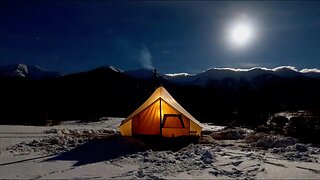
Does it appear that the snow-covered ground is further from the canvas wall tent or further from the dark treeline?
the dark treeline

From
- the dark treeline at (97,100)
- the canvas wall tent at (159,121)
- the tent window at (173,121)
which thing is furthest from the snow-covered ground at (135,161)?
the dark treeline at (97,100)

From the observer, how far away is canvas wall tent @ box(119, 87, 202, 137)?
51.2 ft

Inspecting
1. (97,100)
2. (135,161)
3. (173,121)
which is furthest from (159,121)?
(97,100)

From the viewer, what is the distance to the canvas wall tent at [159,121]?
15617 mm

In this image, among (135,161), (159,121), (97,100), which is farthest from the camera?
(97,100)

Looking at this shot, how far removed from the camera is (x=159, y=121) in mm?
15695

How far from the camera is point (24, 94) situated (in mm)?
57031

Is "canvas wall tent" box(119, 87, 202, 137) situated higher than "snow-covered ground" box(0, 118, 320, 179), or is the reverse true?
"canvas wall tent" box(119, 87, 202, 137)

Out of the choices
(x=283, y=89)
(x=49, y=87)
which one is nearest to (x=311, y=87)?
(x=283, y=89)

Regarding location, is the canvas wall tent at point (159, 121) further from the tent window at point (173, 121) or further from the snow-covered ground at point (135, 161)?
the snow-covered ground at point (135, 161)

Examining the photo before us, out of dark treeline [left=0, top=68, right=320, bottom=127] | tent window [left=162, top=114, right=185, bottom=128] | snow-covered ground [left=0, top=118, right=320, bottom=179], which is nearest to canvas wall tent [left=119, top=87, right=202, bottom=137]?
tent window [left=162, top=114, right=185, bottom=128]

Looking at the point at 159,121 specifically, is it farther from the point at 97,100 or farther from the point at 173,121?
the point at 97,100

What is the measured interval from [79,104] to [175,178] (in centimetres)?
5529

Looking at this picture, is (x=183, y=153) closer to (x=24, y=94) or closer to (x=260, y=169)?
(x=260, y=169)
